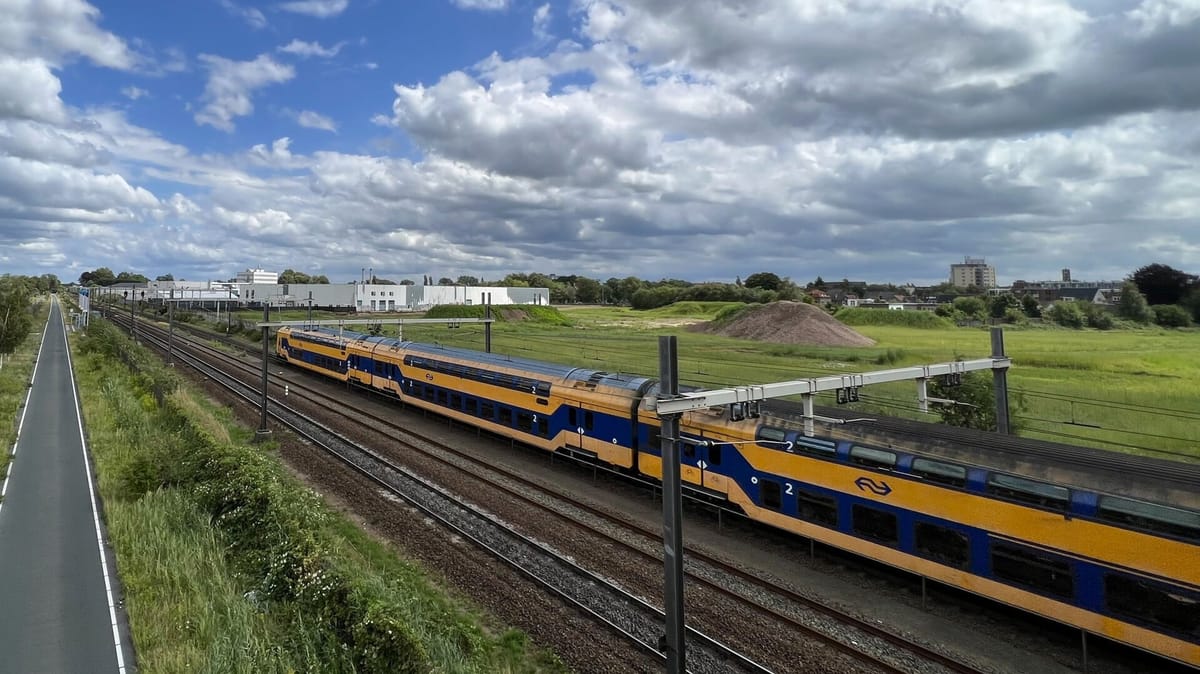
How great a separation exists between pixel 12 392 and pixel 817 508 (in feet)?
159

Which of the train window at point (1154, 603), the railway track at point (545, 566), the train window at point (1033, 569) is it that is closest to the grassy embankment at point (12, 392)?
the railway track at point (545, 566)

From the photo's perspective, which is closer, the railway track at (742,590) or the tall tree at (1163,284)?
the railway track at (742,590)

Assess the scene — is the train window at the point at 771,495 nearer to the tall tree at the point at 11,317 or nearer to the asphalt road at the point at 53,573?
the asphalt road at the point at 53,573

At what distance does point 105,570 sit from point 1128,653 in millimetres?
21918

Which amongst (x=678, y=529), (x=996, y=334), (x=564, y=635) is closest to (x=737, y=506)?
(x=564, y=635)

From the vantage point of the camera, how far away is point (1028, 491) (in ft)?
39.2

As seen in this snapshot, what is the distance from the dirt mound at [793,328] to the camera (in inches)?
2628

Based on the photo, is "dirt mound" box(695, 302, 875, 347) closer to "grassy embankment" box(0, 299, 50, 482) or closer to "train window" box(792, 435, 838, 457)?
"train window" box(792, 435, 838, 457)

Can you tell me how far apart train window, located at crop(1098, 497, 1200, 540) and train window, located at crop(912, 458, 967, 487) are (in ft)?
7.71

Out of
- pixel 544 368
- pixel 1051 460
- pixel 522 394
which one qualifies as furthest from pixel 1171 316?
pixel 522 394

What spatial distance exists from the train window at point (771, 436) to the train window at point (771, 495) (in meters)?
1.00

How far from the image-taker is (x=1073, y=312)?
79000mm

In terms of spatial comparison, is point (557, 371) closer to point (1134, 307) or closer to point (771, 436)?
point (771, 436)

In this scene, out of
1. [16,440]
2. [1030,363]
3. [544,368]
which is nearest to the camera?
[544,368]
